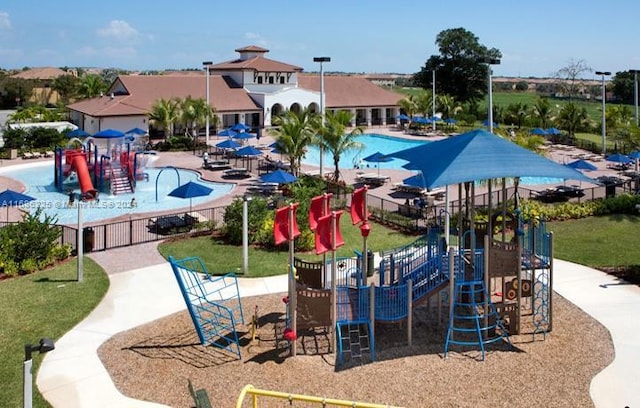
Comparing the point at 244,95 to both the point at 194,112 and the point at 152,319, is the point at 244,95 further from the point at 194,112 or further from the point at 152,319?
the point at 152,319

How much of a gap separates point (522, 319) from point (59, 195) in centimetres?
2638

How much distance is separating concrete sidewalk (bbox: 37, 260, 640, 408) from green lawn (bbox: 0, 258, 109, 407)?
0.35 meters

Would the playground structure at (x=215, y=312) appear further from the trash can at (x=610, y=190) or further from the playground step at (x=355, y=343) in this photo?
the trash can at (x=610, y=190)

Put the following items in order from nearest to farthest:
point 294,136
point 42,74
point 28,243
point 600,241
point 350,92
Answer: point 28,243
point 600,241
point 294,136
point 350,92
point 42,74

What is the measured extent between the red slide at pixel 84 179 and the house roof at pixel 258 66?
3267 centimetres

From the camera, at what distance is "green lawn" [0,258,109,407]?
12109 millimetres

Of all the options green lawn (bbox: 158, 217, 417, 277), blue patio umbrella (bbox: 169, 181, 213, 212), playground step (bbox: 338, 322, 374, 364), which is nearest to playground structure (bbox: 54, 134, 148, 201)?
blue patio umbrella (bbox: 169, 181, 213, 212)

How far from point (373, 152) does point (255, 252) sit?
3316 cm

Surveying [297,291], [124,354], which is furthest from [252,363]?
[124,354]

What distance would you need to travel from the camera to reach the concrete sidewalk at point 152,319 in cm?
1162

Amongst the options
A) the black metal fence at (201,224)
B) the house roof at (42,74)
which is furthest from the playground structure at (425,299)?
the house roof at (42,74)

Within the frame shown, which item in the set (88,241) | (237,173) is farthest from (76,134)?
(88,241)

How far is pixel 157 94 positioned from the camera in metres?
57.8

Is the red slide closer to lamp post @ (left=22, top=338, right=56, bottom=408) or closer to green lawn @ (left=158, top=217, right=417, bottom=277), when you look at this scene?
green lawn @ (left=158, top=217, right=417, bottom=277)
